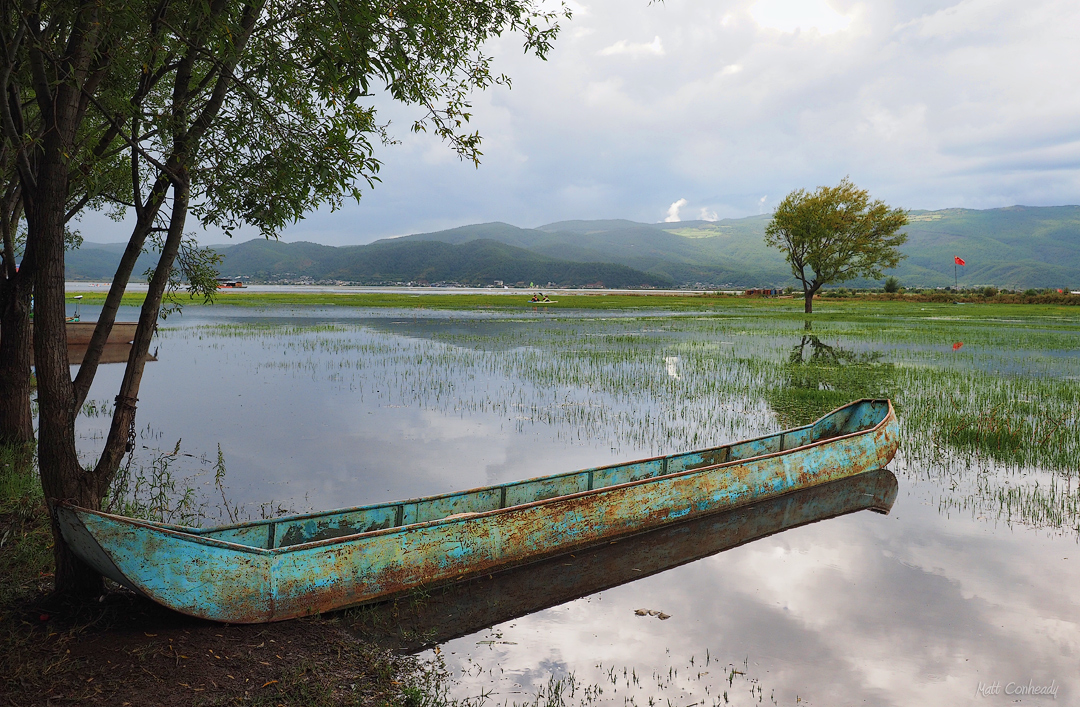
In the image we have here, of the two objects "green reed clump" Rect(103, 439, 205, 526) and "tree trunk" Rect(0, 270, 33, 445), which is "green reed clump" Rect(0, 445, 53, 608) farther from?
"green reed clump" Rect(103, 439, 205, 526)

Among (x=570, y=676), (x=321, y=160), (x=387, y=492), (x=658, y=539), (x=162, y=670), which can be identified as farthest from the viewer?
(x=387, y=492)

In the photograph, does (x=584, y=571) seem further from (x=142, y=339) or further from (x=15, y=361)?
(x=15, y=361)

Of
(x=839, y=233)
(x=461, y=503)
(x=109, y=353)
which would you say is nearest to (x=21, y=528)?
(x=461, y=503)

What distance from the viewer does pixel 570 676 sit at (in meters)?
5.55

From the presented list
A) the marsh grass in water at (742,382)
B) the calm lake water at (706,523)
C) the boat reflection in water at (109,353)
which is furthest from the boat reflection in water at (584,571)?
the boat reflection in water at (109,353)

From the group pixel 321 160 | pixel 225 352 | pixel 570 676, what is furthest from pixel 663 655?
pixel 225 352

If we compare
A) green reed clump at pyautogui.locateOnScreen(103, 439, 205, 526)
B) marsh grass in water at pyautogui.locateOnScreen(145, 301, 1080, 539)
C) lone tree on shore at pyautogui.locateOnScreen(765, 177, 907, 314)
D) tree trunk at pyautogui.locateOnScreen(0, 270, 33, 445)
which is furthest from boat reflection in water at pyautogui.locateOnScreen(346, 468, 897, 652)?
lone tree on shore at pyautogui.locateOnScreen(765, 177, 907, 314)

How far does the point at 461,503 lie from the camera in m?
7.68

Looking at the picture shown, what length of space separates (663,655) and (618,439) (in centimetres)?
744

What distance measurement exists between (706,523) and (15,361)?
35.3 ft

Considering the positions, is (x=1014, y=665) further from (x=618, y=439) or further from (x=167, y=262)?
(x=167, y=262)

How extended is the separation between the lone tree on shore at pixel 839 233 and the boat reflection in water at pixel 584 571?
165 feet

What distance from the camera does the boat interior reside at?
6414mm

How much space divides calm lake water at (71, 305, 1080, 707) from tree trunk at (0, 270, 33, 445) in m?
1.79
